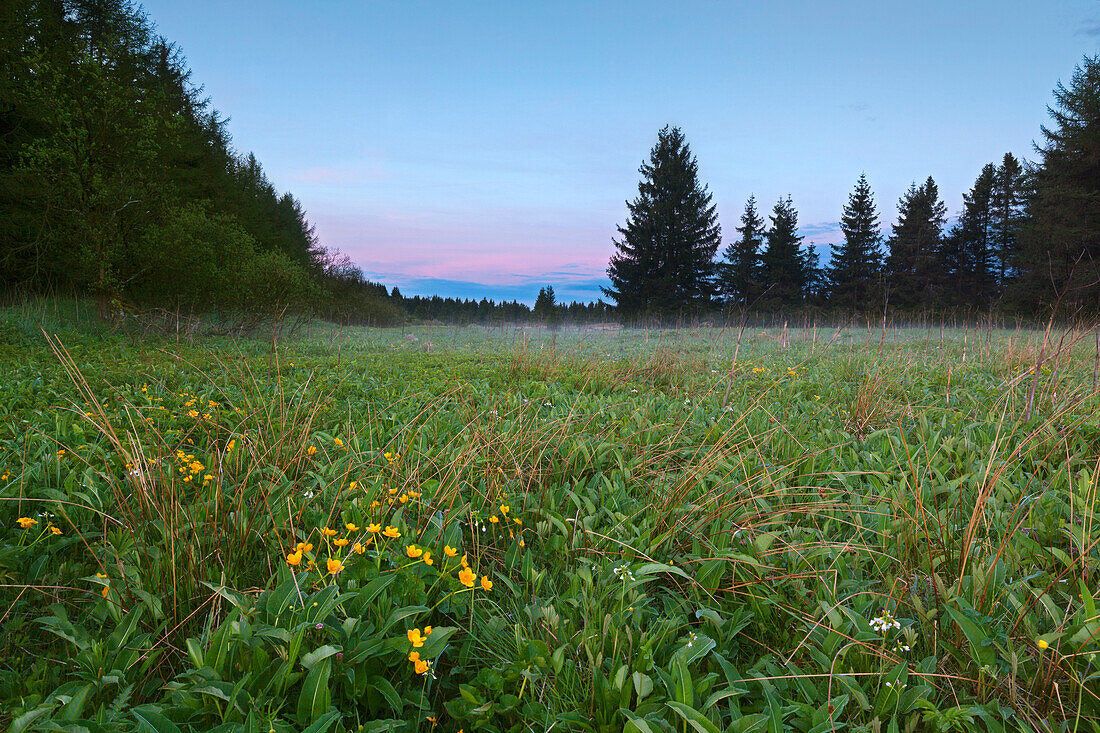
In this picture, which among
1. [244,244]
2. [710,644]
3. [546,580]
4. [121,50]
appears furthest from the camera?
[244,244]

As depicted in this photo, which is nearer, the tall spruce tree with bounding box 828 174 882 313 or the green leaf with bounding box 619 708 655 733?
the green leaf with bounding box 619 708 655 733

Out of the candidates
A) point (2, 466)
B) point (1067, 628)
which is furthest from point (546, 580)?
point (2, 466)

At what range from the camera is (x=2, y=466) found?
7.52ft

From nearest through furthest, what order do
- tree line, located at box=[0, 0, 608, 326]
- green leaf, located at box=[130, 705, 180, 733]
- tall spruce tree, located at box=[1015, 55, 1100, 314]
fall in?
1. green leaf, located at box=[130, 705, 180, 733]
2. tree line, located at box=[0, 0, 608, 326]
3. tall spruce tree, located at box=[1015, 55, 1100, 314]

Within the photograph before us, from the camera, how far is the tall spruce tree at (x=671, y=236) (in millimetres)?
28844

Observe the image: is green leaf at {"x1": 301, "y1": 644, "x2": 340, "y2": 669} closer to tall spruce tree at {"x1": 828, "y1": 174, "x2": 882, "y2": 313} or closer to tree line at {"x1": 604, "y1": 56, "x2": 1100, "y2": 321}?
tree line at {"x1": 604, "y1": 56, "x2": 1100, "y2": 321}

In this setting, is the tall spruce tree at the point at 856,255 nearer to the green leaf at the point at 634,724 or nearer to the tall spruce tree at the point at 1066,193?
the tall spruce tree at the point at 1066,193

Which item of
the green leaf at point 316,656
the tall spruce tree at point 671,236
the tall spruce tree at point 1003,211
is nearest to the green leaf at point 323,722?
the green leaf at point 316,656

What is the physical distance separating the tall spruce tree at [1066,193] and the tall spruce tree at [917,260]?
8.64 meters

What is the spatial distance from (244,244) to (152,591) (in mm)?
15091

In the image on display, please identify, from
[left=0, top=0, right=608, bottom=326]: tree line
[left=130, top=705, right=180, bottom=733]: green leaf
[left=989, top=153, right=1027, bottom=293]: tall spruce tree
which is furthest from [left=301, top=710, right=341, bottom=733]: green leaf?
[left=989, top=153, right=1027, bottom=293]: tall spruce tree

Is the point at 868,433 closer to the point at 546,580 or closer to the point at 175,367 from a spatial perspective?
the point at 546,580

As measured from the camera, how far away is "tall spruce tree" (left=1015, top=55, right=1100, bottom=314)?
2112 centimetres

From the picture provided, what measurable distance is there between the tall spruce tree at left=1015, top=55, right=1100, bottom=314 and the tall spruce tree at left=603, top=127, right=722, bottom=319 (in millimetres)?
13704
